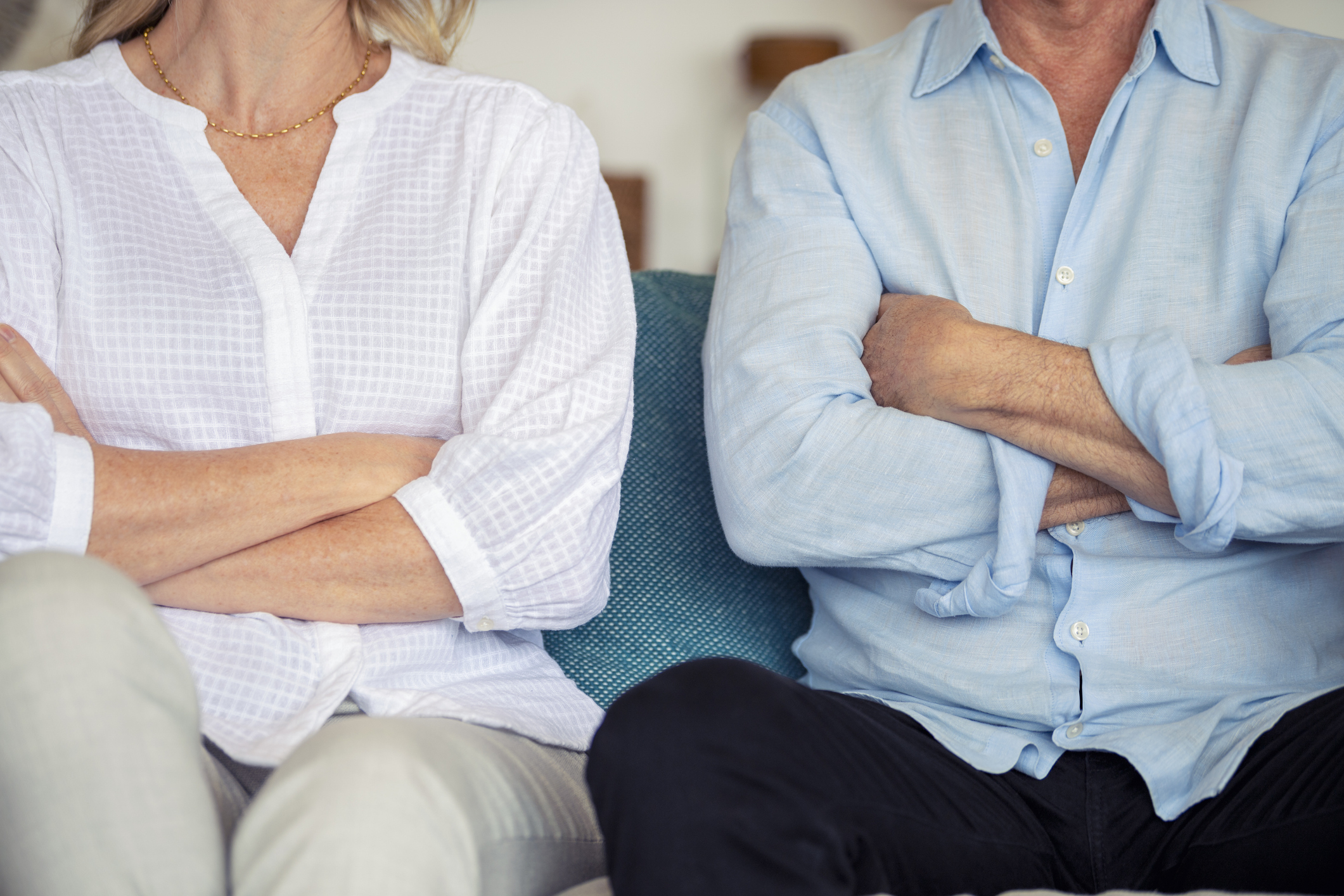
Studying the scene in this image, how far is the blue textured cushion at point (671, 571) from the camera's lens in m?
1.27

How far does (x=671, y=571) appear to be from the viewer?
4.30 ft

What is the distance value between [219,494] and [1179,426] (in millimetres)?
850

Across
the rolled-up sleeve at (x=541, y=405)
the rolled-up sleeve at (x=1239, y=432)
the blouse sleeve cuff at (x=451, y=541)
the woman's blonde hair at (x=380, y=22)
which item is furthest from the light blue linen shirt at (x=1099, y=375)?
the woman's blonde hair at (x=380, y=22)

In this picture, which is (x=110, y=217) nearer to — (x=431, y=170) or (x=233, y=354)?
(x=233, y=354)

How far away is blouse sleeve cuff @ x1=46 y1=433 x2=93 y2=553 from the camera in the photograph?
0.94 metres

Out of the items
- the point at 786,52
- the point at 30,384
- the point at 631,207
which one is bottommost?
the point at 631,207

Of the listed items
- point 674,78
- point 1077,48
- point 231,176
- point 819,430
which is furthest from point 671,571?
point 674,78

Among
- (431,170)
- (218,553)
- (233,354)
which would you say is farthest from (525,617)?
(431,170)

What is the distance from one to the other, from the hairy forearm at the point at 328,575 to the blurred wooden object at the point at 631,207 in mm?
3021

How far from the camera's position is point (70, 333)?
1110 millimetres

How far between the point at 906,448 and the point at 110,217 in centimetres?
85

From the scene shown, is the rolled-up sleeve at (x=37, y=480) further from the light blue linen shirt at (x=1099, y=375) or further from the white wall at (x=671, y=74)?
the white wall at (x=671, y=74)

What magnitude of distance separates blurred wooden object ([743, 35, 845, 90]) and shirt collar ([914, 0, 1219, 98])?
252 centimetres

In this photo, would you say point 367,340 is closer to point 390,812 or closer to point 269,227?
point 269,227
